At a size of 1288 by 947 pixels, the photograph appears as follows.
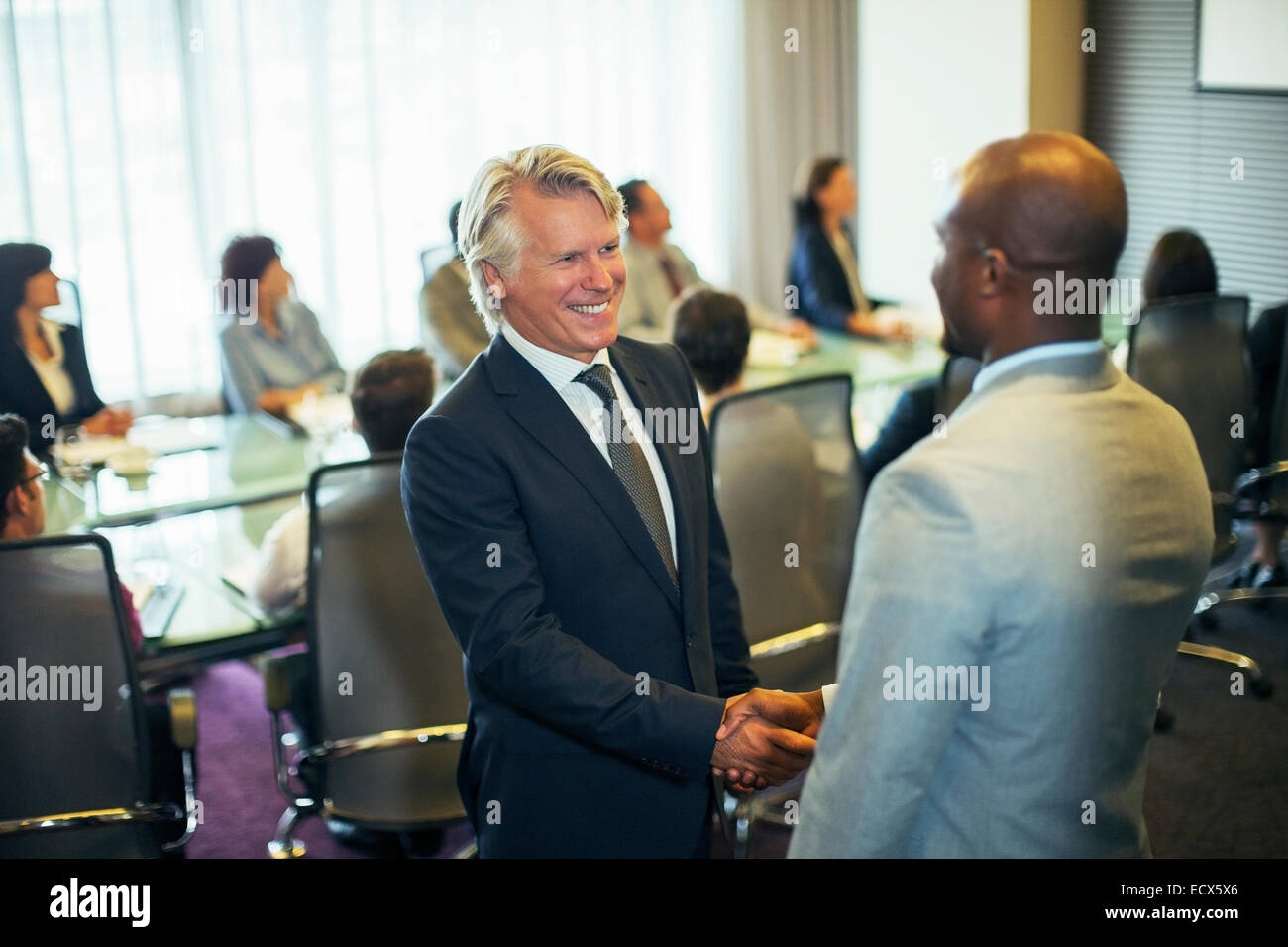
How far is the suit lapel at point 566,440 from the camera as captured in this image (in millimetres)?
1852

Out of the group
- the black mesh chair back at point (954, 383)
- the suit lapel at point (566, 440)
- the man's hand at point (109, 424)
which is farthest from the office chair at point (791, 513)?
the man's hand at point (109, 424)

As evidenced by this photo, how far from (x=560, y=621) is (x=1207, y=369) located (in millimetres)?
2669

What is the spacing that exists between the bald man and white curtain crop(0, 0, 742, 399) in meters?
5.15

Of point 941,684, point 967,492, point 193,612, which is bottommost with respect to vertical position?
point 193,612

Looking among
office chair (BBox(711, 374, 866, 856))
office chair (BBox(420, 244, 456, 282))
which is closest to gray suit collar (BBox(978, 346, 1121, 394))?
office chair (BBox(711, 374, 866, 856))

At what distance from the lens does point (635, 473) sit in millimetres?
1953

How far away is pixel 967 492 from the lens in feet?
4.19

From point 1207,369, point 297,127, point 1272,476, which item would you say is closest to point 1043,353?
point 1207,369

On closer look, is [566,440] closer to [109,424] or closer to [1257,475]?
[109,424]

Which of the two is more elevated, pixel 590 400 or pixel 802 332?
pixel 590 400

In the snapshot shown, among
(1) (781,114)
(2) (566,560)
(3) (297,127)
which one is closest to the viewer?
(2) (566,560)
